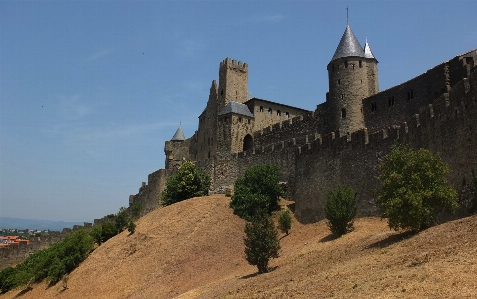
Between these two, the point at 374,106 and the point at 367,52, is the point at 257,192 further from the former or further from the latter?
the point at 367,52

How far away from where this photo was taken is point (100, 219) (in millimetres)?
58750

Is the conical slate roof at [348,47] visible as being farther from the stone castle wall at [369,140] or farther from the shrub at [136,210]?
the shrub at [136,210]

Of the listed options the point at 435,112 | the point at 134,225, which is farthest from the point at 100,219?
the point at 435,112

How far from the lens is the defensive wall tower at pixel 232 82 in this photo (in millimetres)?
56281

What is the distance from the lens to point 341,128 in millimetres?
38906

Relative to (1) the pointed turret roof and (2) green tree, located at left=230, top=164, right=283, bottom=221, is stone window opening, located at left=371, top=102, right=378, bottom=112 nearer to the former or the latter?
(1) the pointed turret roof

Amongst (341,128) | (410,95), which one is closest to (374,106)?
(341,128)

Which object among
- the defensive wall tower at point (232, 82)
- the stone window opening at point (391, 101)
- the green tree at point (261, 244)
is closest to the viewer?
the green tree at point (261, 244)

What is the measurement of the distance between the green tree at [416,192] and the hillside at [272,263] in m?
0.80

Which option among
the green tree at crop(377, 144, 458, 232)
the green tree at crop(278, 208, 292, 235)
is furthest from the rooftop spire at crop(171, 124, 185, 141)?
the green tree at crop(377, 144, 458, 232)

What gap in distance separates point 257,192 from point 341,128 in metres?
9.52

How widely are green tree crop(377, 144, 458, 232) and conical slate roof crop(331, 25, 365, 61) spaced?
22637 mm

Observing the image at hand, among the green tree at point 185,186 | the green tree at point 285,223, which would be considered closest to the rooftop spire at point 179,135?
the green tree at point 185,186

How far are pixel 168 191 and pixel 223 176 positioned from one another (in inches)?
239
